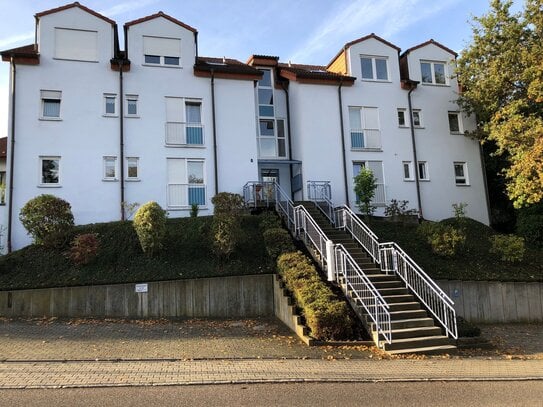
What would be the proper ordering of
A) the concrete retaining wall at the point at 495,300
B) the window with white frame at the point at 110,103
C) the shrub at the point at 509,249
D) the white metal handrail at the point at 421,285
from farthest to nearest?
the window with white frame at the point at 110,103 < the shrub at the point at 509,249 < the concrete retaining wall at the point at 495,300 < the white metal handrail at the point at 421,285

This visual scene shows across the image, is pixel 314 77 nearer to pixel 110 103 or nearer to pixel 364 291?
pixel 110 103

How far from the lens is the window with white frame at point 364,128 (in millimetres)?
22703

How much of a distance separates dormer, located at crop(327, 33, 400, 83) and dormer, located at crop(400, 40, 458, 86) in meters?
0.82

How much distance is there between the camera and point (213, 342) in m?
10.4

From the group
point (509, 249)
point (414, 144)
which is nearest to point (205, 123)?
point (414, 144)

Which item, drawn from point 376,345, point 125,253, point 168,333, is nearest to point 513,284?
point 376,345

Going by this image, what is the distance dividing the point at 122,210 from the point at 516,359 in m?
14.7

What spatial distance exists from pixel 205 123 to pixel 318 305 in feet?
40.5

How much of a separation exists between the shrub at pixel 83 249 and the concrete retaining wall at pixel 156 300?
1326mm

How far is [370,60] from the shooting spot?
23875 millimetres

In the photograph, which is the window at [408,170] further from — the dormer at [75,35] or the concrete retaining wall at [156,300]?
the dormer at [75,35]

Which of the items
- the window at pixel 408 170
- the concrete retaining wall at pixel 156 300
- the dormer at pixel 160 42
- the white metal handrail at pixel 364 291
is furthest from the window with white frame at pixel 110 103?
the window at pixel 408 170

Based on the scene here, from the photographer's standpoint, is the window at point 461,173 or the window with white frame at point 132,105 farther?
the window at point 461,173

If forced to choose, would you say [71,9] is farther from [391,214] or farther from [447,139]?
[447,139]
